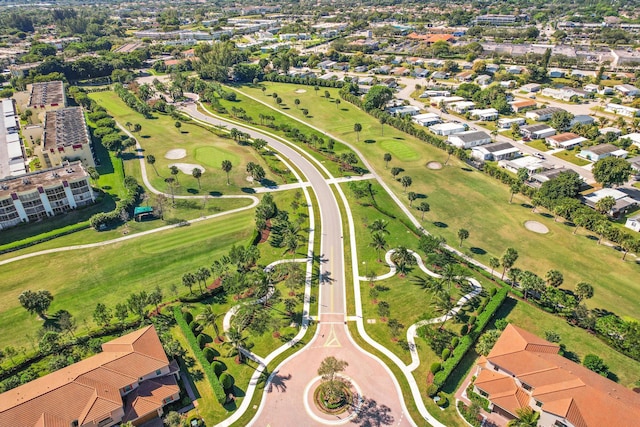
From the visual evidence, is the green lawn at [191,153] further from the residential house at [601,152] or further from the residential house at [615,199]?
the residential house at [601,152]

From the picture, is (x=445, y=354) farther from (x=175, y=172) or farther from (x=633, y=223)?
(x=175, y=172)

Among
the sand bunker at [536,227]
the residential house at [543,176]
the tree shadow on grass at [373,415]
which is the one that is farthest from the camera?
the residential house at [543,176]

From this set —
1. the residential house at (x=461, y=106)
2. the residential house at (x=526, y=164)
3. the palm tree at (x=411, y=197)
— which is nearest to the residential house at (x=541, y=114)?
the residential house at (x=461, y=106)

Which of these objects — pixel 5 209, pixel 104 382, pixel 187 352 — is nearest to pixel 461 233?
pixel 187 352

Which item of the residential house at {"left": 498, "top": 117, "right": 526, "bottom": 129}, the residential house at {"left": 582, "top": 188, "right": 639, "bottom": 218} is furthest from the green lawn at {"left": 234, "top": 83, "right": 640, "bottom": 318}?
the residential house at {"left": 498, "top": 117, "right": 526, "bottom": 129}

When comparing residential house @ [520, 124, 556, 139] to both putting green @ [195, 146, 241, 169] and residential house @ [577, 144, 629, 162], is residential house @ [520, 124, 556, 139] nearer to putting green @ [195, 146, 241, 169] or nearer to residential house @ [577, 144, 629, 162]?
residential house @ [577, 144, 629, 162]
